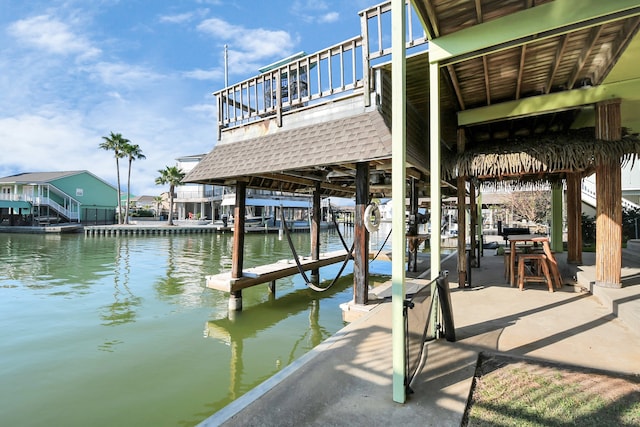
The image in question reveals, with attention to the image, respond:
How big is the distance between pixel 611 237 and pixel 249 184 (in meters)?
6.35

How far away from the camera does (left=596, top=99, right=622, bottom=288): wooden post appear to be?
465 cm

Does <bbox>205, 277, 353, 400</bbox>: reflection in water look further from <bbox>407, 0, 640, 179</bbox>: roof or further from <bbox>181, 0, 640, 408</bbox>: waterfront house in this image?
<bbox>407, 0, 640, 179</bbox>: roof

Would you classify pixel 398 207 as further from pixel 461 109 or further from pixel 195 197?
pixel 195 197

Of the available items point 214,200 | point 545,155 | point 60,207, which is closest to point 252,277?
point 545,155

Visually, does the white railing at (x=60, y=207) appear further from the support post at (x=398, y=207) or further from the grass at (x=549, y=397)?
the grass at (x=549, y=397)

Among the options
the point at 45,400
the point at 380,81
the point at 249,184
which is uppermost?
the point at 380,81

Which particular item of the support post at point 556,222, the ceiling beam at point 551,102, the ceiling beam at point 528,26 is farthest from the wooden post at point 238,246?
the support post at point 556,222

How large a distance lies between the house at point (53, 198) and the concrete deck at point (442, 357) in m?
39.3

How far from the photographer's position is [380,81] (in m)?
4.91

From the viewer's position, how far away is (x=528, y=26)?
334cm

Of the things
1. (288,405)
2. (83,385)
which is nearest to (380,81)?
(288,405)

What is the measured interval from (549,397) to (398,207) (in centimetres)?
167

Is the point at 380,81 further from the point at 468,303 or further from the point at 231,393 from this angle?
the point at 231,393

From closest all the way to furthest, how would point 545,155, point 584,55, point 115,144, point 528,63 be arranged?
point 584,55
point 528,63
point 545,155
point 115,144
